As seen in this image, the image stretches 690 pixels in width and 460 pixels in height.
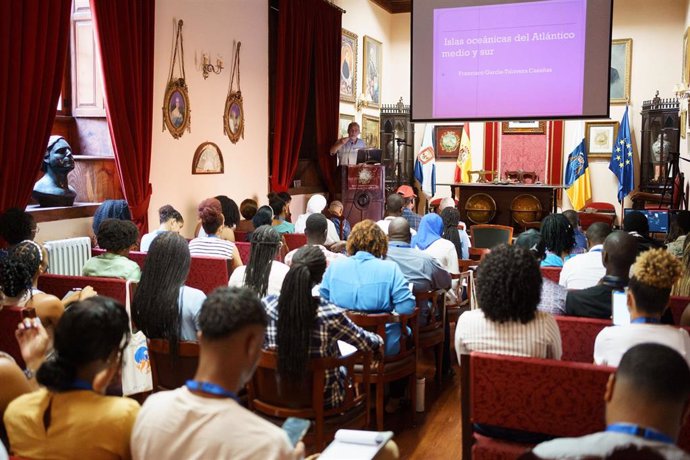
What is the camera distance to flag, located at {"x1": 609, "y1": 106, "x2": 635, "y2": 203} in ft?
39.1

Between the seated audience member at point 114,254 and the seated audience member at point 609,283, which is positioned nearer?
the seated audience member at point 609,283

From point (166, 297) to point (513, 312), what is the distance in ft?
4.80

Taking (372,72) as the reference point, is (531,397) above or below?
below

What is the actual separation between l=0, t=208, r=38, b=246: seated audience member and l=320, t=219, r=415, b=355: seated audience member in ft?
6.11

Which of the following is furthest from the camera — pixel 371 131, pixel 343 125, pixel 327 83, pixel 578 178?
pixel 371 131

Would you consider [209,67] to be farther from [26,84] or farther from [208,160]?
[26,84]

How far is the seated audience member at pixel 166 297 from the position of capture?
2.96 m

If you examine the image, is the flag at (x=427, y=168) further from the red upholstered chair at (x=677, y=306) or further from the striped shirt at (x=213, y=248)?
the red upholstered chair at (x=677, y=306)

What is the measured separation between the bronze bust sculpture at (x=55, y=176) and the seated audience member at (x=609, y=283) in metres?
3.94

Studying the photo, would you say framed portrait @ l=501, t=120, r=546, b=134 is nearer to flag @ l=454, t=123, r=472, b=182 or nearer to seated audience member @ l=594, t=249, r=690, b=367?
flag @ l=454, t=123, r=472, b=182

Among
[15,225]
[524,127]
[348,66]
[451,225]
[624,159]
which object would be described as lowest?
[451,225]

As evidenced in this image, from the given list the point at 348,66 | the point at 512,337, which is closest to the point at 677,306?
the point at 512,337

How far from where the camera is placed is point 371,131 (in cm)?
1274

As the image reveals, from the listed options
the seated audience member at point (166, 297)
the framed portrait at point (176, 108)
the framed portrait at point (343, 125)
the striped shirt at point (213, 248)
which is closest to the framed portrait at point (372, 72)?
the framed portrait at point (343, 125)
